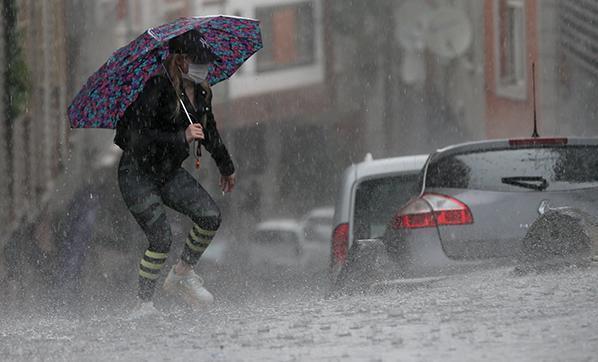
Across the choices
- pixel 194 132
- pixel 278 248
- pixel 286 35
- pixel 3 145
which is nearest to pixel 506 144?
pixel 194 132

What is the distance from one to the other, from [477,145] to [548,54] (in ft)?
66.0

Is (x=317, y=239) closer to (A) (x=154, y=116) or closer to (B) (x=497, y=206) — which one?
(B) (x=497, y=206)

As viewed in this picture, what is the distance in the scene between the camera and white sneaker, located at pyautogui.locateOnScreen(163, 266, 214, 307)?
10180 millimetres

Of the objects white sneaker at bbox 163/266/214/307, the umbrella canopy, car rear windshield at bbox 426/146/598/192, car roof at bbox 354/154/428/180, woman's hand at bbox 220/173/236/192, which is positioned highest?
the umbrella canopy

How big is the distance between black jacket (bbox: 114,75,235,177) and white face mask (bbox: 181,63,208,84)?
0.06m

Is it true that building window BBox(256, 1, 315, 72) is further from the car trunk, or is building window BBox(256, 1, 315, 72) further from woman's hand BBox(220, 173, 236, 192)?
woman's hand BBox(220, 173, 236, 192)

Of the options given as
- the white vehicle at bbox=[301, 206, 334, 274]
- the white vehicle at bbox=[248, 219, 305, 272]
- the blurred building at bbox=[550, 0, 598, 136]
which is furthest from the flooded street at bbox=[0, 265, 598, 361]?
the white vehicle at bbox=[248, 219, 305, 272]

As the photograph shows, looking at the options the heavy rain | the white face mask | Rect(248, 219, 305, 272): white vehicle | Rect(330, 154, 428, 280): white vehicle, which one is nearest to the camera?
the heavy rain

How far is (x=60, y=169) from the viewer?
35.6m

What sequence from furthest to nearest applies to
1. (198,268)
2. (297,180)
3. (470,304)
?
(297,180)
(198,268)
(470,304)

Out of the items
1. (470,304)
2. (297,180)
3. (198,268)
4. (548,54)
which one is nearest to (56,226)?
(198,268)

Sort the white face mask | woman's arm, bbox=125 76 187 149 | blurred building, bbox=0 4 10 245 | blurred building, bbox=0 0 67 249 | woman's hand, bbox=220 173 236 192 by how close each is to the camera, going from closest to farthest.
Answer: woman's arm, bbox=125 76 187 149
the white face mask
woman's hand, bbox=220 173 236 192
blurred building, bbox=0 4 10 245
blurred building, bbox=0 0 67 249

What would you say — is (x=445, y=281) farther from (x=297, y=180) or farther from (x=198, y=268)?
(x=297, y=180)

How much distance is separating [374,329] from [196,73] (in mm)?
2104
